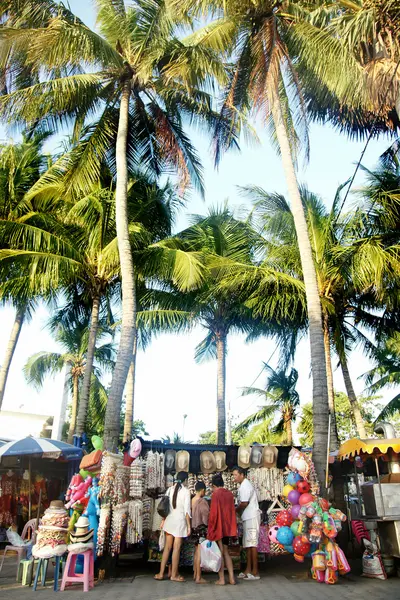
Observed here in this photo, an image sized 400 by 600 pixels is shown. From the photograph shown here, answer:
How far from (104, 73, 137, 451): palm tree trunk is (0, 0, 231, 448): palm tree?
23mm

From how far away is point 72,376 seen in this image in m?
29.0

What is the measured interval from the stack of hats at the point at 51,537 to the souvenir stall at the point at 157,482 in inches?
28.8

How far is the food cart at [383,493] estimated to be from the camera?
7.32m

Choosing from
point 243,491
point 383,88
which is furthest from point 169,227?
point 243,491

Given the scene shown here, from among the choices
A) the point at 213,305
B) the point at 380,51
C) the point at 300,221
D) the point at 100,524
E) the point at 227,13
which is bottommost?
the point at 100,524

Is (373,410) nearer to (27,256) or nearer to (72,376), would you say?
(72,376)

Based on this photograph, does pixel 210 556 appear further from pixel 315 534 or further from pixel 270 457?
pixel 270 457

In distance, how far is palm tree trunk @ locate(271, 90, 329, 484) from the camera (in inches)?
338

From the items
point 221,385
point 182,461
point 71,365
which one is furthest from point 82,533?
point 71,365

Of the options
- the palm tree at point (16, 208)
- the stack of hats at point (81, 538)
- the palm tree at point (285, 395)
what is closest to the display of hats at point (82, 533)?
the stack of hats at point (81, 538)

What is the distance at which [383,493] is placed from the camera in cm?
764

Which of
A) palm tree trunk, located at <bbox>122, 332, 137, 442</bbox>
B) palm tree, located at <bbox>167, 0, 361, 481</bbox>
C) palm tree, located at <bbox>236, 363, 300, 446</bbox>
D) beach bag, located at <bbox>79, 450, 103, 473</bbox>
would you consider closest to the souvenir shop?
beach bag, located at <bbox>79, 450, 103, 473</bbox>

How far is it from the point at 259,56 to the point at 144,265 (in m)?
6.21

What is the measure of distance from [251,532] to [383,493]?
7.36ft
